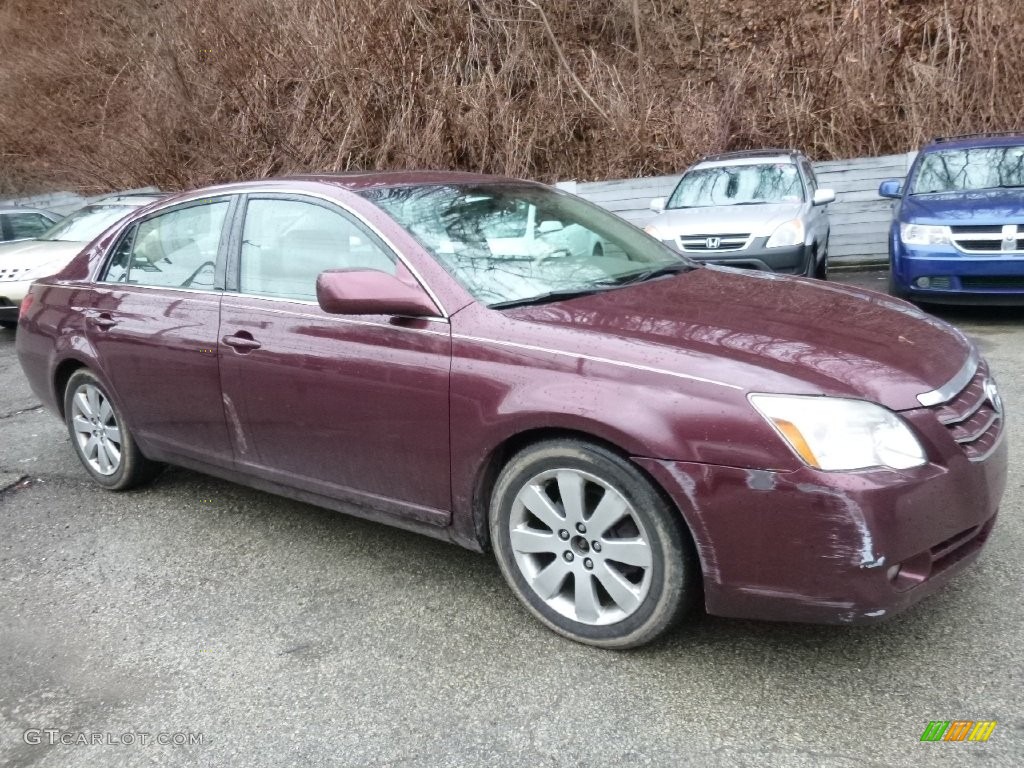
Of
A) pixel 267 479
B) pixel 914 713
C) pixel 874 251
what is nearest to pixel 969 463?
pixel 914 713

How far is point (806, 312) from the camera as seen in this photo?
10.5 ft

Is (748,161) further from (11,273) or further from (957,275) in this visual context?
(11,273)

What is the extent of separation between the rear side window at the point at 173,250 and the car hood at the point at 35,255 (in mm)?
5579

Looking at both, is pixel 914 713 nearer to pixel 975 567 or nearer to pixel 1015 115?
pixel 975 567

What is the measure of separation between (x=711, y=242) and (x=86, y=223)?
7.43 meters

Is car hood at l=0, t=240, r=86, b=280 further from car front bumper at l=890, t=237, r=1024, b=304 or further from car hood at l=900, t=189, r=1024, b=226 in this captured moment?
car hood at l=900, t=189, r=1024, b=226

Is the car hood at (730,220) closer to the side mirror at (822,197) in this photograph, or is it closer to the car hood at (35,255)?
the side mirror at (822,197)

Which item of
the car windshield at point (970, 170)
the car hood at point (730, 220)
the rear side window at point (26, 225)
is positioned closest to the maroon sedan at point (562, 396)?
the car hood at point (730, 220)

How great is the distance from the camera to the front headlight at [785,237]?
8.47 metres

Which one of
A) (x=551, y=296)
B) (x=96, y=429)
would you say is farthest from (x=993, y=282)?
(x=96, y=429)

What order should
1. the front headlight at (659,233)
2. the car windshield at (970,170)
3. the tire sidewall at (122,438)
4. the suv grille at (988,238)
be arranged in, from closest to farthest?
the tire sidewall at (122,438) → the suv grille at (988,238) → the car windshield at (970,170) → the front headlight at (659,233)

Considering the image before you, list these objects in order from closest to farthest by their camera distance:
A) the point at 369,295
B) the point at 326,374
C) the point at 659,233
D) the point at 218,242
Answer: the point at 369,295, the point at 326,374, the point at 218,242, the point at 659,233

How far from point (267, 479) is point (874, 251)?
405 inches

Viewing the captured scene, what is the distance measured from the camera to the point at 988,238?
24.2 feet
